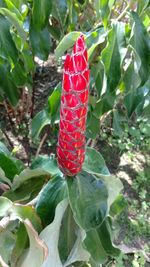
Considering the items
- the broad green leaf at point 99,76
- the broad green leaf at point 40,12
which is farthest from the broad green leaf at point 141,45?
the broad green leaf at point 40,12

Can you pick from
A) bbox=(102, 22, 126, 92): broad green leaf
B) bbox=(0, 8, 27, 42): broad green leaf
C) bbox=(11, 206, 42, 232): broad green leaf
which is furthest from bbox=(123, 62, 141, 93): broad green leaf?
bbox=(11, 206, 42, 232): broad green leaf

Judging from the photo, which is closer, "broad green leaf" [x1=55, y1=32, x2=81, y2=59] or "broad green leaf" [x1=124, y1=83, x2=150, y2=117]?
"broad green leaf" [x1=55, y1=32, x2=81, y2=59]

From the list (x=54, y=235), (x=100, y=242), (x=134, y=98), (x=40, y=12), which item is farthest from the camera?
(x=134, y=98)

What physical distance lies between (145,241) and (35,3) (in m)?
1.36

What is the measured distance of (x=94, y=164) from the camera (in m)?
1.03

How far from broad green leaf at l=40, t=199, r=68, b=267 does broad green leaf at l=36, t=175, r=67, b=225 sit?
0.09 ft

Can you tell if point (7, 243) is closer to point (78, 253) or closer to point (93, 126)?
point (78, 253)

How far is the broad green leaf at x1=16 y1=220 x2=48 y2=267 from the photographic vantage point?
2.56 feet

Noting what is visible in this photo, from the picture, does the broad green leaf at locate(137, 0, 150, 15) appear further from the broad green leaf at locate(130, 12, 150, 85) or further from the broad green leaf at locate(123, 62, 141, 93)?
the broad green leaf at locate(123, 62, 141, 93)

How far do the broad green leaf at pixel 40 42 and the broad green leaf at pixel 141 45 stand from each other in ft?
1.22

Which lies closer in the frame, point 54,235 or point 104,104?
point 54,235

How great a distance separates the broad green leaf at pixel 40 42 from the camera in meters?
1.42

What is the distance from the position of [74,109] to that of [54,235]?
1.03 feet

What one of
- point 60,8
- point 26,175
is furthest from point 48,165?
point 60,8
